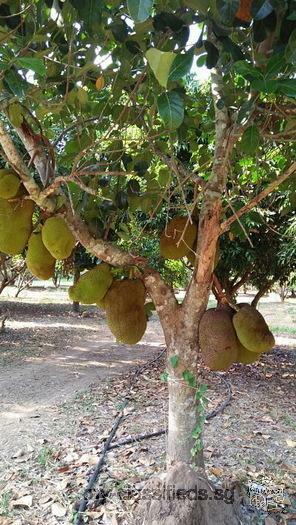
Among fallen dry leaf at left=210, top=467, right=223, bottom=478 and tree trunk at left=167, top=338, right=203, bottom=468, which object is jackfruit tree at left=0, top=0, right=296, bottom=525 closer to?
tree trunk at left=167, top=338, right=203, bottom=468

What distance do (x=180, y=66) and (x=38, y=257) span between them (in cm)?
95

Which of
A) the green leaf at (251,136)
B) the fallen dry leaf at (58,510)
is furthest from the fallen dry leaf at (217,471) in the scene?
the green leaf at (251,136)

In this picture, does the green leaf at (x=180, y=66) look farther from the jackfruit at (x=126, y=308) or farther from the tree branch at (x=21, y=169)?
the jackfruit at (x=126, y=308)

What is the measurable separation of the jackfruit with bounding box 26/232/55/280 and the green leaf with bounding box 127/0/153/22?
96 cm

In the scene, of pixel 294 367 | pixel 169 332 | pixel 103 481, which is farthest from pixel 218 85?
pixel 294 367

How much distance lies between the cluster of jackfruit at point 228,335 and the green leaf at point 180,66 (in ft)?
2.80

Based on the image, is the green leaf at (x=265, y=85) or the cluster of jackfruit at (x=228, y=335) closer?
the green leaf at (x=265, y=85)

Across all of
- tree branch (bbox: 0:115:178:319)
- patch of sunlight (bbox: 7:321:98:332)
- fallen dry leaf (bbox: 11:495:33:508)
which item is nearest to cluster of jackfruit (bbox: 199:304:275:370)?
tree branch (bbox: 0:115:178:319)

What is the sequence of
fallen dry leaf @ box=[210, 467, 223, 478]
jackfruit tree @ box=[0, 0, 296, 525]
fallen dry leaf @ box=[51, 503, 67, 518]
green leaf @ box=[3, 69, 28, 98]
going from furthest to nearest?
fallen dry leaf @ box=[210, 467, 223, 478] < fallen dry leaf @ box=[51, 503, 67, 518] < jackfruit tree @ box=[0, 0, 296, 525] < green leaf @ box=[3, 69, 28, 98]

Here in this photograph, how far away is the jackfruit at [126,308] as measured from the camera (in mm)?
1568

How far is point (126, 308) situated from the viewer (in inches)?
61.7

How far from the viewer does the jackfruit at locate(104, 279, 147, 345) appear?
1.57 meters

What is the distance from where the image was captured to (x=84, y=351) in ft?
22.3

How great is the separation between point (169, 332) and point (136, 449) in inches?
56.6
